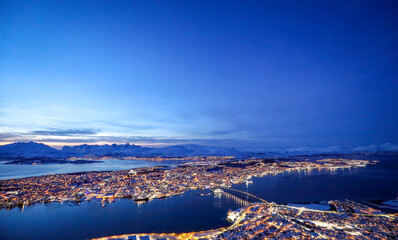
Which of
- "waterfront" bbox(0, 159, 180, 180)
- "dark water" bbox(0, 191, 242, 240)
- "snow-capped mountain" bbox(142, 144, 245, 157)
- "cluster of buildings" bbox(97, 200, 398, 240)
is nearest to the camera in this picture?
"cluster of buildings" bbox(97, 200, 398, 240)

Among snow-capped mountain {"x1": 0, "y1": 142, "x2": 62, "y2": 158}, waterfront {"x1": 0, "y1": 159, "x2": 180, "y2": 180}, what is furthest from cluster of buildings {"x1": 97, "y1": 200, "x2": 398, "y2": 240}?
snow-capped mountain {"x1": 0, "y1": 142, "x2": 62, "y2": 158}

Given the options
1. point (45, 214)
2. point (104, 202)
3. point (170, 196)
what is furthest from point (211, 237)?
point (45, 214)

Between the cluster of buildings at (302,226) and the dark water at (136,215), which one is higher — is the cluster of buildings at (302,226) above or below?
above

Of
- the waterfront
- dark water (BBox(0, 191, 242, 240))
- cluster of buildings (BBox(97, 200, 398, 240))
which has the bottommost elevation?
the waterfront

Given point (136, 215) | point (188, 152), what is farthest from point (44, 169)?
point (188, 152)

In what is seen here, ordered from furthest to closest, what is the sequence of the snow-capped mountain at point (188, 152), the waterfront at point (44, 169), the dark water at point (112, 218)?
1. the snow-capped mountain at point (188, 152)
2. the waterfront at point (44, 169)
3. the dark water at point (112, 218)

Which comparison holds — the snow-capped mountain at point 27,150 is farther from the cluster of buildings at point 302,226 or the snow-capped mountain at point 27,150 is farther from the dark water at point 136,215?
the cluster of buildings at point 302,226

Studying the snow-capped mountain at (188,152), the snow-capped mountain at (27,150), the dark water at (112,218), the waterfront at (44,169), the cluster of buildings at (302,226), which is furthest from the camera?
the snow-capped mountain at (188,152)

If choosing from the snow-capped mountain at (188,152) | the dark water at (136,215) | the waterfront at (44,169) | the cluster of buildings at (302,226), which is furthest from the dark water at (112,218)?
the snow-capped mountain at (188,152)

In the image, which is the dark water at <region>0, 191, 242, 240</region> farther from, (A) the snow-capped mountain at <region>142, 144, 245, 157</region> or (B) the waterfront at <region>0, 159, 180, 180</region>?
(A) the snow-capped mountain at <region>142, 144, 245, 157</region>

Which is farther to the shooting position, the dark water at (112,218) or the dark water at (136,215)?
the dark water at (136,215)

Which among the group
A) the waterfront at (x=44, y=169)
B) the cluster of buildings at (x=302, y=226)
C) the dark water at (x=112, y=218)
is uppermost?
the cluster of buildings at (x=302, y=226)

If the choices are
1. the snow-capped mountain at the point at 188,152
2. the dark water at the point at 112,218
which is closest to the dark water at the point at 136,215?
the dark water at the point at 112,218
